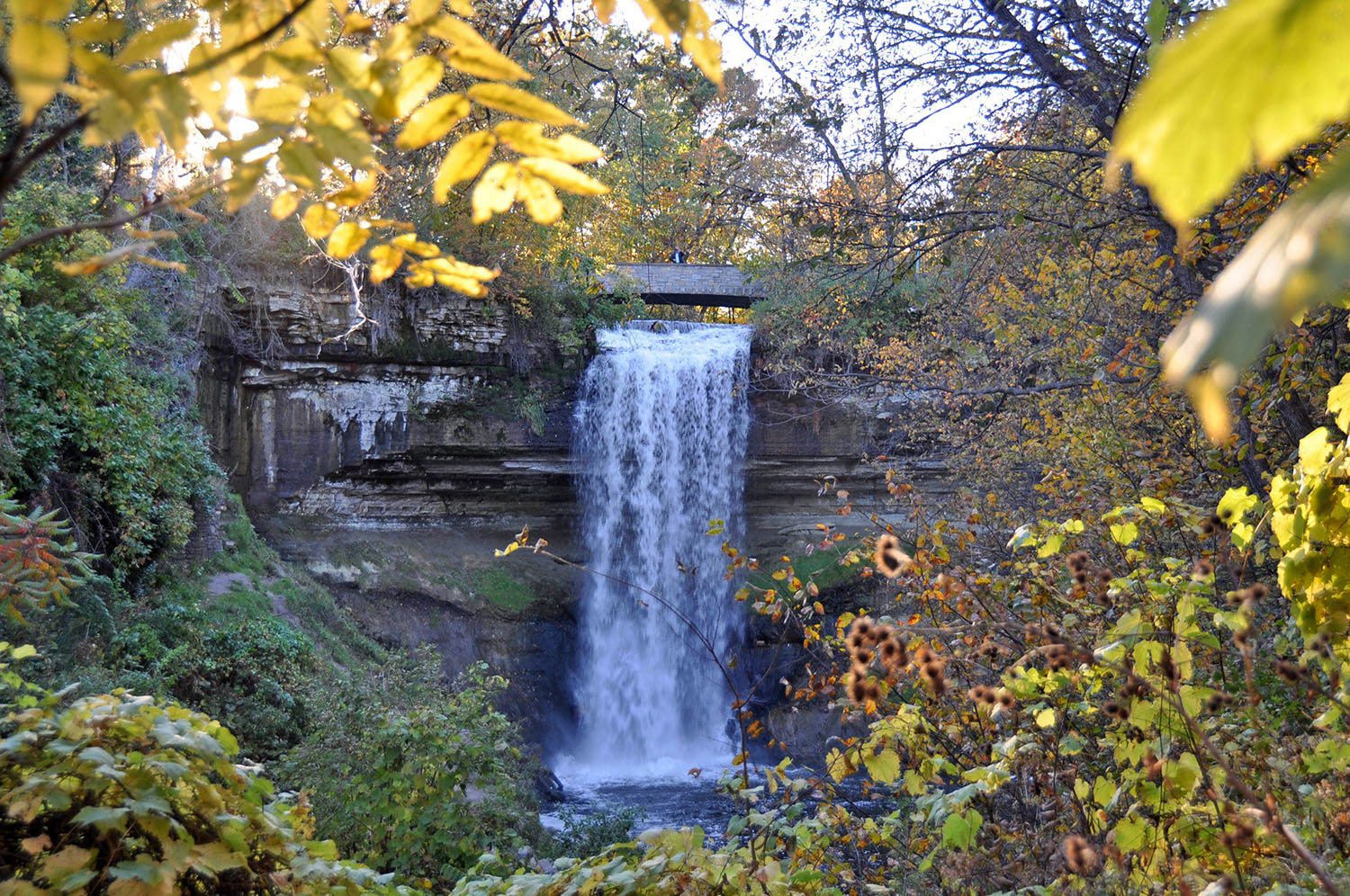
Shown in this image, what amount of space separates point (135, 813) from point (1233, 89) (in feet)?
5.89

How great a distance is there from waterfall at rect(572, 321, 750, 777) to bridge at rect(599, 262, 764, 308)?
167 cm

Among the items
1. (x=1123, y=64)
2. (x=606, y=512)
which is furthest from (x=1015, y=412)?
(x=606, y=512)

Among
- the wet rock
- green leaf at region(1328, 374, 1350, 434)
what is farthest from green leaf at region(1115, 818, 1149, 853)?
the wet rock

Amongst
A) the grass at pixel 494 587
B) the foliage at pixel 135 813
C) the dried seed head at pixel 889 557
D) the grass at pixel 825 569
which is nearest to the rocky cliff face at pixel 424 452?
the grass at pixel 494 587

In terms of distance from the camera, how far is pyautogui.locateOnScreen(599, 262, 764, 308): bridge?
17.4 m

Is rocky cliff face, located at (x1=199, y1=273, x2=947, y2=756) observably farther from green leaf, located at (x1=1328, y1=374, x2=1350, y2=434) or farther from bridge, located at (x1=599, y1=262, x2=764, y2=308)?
green leaf, located at (x1=1328, y1=374, x2=1350, y2=434)

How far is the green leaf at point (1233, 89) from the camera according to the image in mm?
371

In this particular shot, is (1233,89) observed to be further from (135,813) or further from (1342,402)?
(135,813)

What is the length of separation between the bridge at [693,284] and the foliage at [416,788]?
40.2 feet

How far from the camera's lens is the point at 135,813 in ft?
5.03

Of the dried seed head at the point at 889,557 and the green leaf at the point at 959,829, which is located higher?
the dried seed head at the point at 889,557

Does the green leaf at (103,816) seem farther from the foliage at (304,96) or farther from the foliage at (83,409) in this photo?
the foliage at (83,409)

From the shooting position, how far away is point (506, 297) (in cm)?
1500

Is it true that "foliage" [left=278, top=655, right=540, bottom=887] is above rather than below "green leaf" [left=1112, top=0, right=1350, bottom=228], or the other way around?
below
